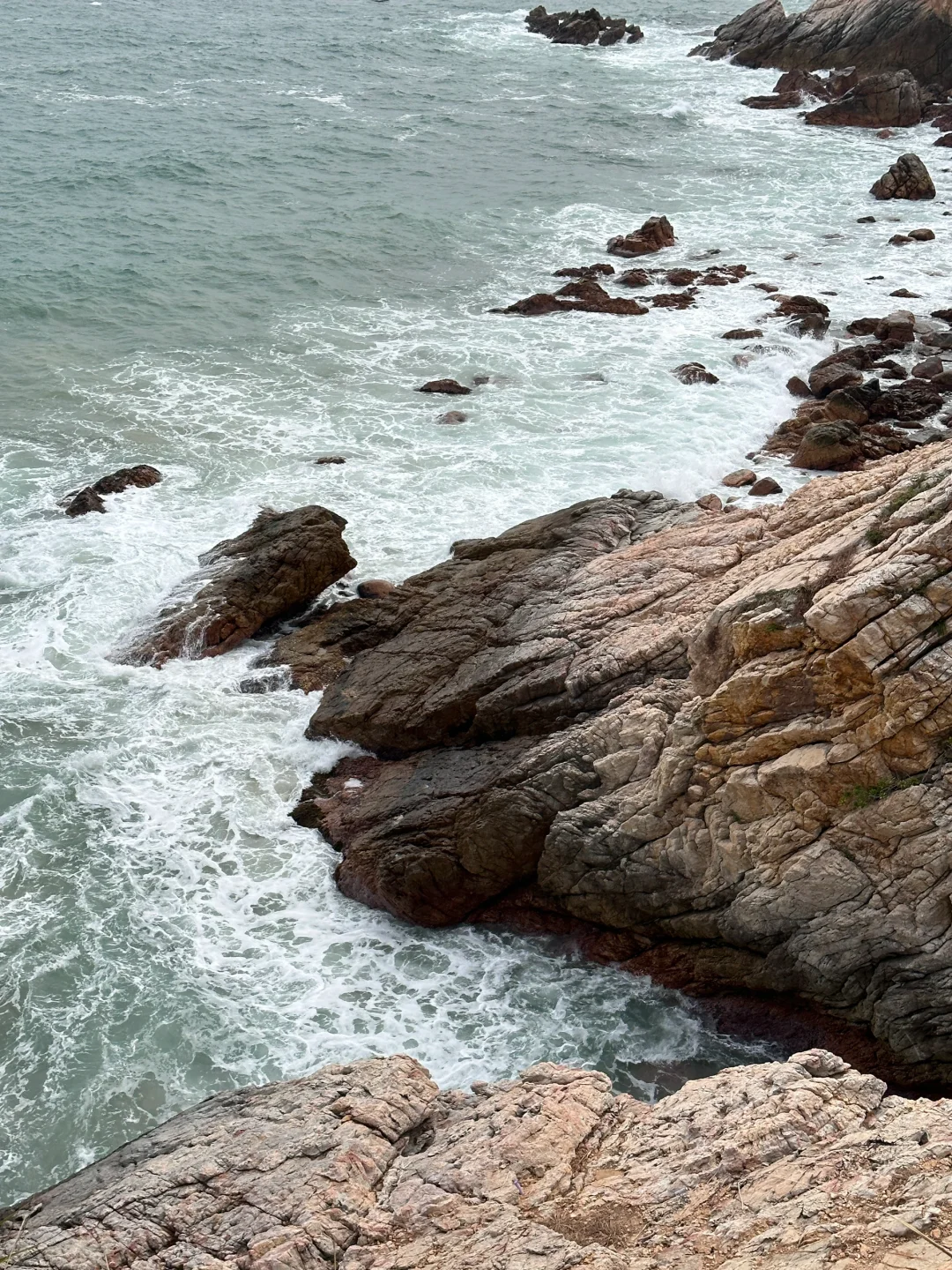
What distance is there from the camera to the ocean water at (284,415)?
14555 millimetres

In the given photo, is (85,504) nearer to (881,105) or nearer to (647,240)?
(647,240)

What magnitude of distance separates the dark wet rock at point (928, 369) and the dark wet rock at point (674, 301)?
7.74 m

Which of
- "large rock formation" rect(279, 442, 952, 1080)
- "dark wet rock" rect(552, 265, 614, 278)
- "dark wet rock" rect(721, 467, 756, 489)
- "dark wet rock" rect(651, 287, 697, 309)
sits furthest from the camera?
"dark wet rock" rect(552, 265, 614, 278)

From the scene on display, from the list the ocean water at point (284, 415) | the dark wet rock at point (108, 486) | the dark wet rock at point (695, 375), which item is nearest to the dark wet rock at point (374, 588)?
the ocean water at point (284, 415)

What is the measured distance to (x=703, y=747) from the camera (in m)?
13.9

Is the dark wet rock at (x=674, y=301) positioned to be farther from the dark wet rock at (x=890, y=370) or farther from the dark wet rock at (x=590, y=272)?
the dark wet rock at (x=890, y=370)

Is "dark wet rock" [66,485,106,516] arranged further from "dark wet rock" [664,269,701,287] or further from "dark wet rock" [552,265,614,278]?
"dark wet rock" [664,269,701,287]

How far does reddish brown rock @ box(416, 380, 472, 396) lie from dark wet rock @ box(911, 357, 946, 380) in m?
10.6

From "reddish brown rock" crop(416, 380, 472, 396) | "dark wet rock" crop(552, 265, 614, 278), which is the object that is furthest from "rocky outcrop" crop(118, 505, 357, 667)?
"dark wet rock" crop(552, 265, 614, 278)

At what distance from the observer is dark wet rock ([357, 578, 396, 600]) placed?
72.2ft

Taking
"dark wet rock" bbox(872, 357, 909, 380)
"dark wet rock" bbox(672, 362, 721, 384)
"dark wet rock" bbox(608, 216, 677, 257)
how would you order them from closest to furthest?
1. "dark wet rock" bbox(872, 357, 909, 380)
2. "dark wet rock" bbox(672, 362, 721, 384)
3. "dark wet rock" bbox(608, 216, 677, 257)

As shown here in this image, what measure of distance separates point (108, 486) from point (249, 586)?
6193mm

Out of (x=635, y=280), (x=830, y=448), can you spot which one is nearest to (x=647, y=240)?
(x=635, y=280)

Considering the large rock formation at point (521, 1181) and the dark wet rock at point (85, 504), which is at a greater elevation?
the large rock formation at point (521, 1181)
